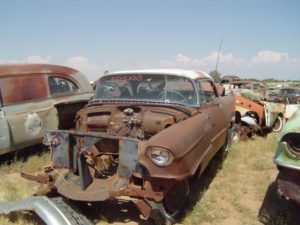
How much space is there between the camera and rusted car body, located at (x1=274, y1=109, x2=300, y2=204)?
3.46 metres

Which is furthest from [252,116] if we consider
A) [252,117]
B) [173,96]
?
[173,96]

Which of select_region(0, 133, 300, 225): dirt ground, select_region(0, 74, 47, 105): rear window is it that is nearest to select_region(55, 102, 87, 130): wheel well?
select_region(0, 74, 47, 105): rear window

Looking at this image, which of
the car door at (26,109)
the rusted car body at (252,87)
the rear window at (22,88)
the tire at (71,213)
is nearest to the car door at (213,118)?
the tire at (71,213)

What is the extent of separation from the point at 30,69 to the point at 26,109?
91 cm

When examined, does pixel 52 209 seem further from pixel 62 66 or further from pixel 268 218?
pixel 62 66

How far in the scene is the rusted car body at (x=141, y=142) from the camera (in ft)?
12.1

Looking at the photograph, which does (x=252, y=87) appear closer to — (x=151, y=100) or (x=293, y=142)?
(x=151, y=100)

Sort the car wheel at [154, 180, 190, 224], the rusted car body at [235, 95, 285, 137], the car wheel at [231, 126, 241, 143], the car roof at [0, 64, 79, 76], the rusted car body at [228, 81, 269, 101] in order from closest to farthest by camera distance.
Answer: the car wheel at [154, 180, 190, 224]
the car roof at [0, 64, 79, 76]
the car wheel at [231, 126, 241, 143]
the rusted car body at [235, 95, 285, 137]
the rusted car body at [228, 81, 269, 101]

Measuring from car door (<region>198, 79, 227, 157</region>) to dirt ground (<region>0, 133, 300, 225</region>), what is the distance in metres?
0.60

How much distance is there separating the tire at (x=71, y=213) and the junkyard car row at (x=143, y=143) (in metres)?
0.08

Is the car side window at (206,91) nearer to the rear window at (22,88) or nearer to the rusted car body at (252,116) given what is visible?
the rusted car body at (252,116)

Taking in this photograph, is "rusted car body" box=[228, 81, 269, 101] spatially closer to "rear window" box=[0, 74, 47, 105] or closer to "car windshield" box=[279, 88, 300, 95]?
"car windshield" box=[279, 88, 300, 95]

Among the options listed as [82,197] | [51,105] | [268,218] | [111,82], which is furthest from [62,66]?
[268,218]

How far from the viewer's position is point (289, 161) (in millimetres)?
3498
